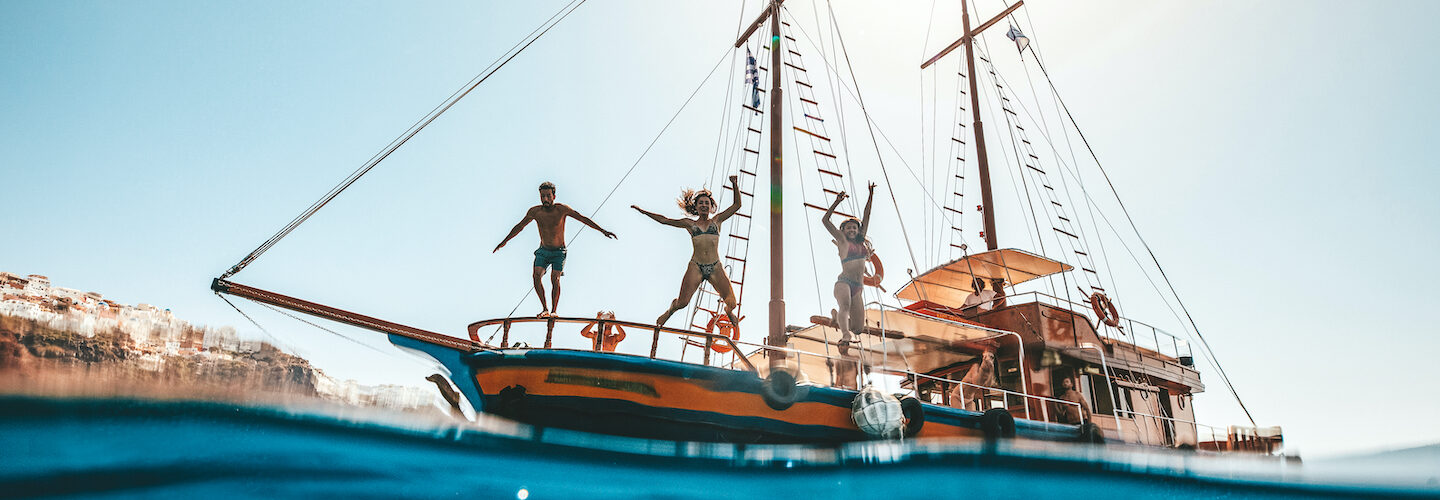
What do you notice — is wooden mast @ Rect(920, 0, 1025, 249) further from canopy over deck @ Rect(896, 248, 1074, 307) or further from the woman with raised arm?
the woman with raised arm

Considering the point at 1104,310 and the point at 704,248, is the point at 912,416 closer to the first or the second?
the point at 704,248

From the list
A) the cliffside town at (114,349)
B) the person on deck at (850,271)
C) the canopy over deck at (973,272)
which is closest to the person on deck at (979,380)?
the canopy over deck at (973,272)

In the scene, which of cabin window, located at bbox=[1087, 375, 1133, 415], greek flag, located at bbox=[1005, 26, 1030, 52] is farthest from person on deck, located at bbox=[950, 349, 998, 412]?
greek flag, located at bbox=[1005, 26, 1030, 52]

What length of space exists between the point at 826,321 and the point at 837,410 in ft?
6.38

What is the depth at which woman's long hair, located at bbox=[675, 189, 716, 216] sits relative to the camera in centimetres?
743

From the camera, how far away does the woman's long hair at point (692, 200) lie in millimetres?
7434

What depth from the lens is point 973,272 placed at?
12.6m

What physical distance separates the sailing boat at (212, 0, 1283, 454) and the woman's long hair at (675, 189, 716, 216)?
1.44 metres

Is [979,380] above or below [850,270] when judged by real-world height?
below

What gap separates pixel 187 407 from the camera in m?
3.88

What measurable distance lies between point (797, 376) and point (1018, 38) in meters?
15.4

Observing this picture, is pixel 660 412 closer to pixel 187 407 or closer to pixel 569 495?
pixel 569 495

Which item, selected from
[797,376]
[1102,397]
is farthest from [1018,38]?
[797,376]

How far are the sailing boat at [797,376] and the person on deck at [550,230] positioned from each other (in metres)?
0.69
